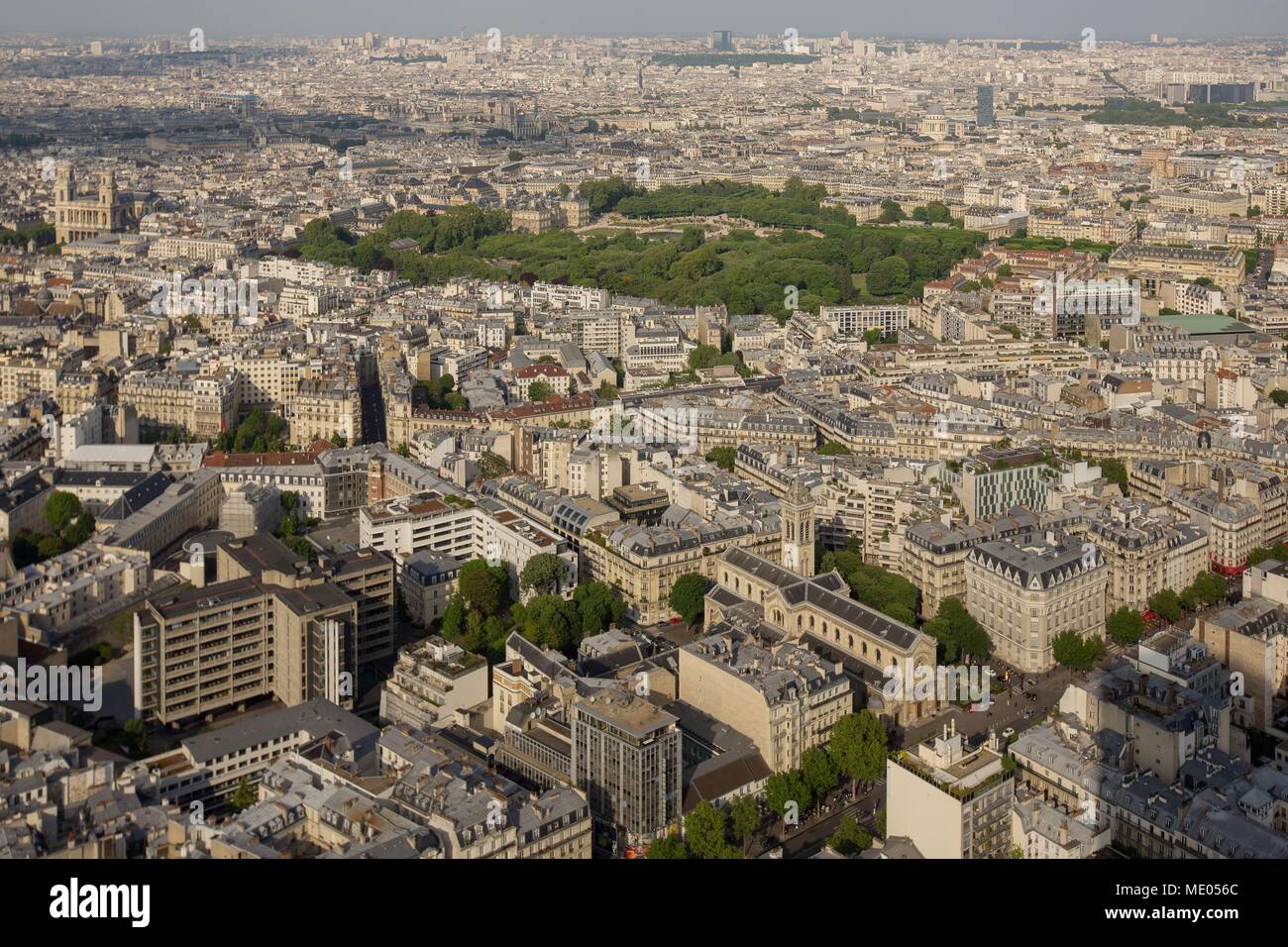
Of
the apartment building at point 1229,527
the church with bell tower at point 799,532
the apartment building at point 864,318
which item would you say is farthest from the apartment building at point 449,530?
the apartment building at point 864,318

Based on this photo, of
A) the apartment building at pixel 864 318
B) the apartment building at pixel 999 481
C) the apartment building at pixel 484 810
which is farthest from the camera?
the apartment building at pixel 864 318

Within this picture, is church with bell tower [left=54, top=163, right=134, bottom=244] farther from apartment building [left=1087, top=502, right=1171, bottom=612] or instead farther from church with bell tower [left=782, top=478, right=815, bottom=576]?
apartment building [left=1087, top=502, right=1171, bottom=612]

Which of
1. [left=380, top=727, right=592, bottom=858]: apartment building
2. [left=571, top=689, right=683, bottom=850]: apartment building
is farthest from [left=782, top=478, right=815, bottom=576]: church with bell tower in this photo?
[left=380, top=727, right=592, bottom=858]: apartment building

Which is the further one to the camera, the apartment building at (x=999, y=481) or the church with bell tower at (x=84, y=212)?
the church with bell tower at (x=84, y=212)

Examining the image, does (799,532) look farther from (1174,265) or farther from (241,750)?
(1174,265)

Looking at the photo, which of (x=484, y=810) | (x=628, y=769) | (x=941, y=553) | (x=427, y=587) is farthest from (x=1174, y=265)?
(x=484, y=810)

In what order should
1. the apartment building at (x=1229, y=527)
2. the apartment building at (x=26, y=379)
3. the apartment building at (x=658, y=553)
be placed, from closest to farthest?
the apartment building at (x=658, y=553) < the apartment building at (x=1229, y=527) < the apartment building at (x=26, y=379)

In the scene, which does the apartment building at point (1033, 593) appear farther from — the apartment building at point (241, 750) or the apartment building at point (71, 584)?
the apartment building at point (71, 584)
